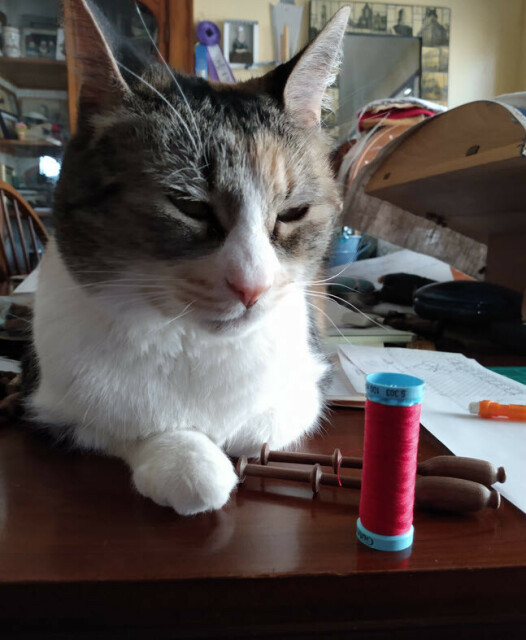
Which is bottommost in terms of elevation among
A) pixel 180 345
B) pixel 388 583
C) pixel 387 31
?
pixel 388 583

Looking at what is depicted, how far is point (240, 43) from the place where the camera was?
129 inches

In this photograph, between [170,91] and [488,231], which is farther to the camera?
[488,231]

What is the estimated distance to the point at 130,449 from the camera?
24.5 inches

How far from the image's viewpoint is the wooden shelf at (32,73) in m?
2.56

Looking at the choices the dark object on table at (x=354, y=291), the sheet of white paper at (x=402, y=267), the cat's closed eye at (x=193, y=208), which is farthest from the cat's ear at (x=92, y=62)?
the sheet of white paper at (x=402, y=267)

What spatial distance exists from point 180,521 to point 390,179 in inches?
48.0

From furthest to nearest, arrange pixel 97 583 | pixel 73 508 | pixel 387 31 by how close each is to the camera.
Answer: pixel 387 31
pixel 73 508
pixel 97 583

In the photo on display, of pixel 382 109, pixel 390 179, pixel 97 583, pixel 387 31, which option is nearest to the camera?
pixel 97 583

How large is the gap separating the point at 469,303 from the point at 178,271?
3.70 feet

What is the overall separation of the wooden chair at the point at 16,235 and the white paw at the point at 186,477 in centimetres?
199

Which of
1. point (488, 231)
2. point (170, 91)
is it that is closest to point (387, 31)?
point (488, 231)

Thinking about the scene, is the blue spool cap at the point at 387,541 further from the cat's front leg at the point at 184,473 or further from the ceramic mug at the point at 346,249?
the ceramic mug at the point at 346,249

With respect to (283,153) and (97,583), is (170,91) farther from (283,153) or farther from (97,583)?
(97,583)

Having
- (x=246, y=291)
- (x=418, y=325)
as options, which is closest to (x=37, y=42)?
(x=418, y=325)
